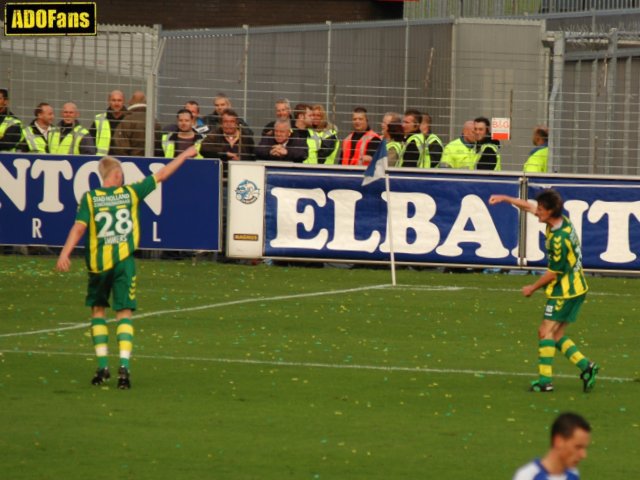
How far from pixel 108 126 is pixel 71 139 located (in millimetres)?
577

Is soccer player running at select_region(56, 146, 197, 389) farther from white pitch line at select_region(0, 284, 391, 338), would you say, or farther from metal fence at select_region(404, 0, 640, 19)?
metal fence at select_region(404, 0, 640, 19)

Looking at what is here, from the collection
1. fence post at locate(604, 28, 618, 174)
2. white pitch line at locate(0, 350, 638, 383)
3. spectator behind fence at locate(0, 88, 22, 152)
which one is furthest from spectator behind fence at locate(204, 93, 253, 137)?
white pitch line at locate(0, 350, 638, 383)

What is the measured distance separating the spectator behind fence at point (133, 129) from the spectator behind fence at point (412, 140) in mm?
3653

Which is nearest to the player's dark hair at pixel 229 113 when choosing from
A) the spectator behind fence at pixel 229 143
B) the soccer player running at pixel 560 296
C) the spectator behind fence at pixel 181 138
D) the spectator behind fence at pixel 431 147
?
the spectator behind fence at pixel 229 143

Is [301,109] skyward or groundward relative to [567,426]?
skyward

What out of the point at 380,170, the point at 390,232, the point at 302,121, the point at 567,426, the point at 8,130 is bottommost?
the point at 390,232

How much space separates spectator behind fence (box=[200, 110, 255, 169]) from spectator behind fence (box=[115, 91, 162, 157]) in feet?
2.72

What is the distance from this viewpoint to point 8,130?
24.2 metres

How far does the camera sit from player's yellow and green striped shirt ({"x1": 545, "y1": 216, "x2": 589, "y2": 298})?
12836 mm

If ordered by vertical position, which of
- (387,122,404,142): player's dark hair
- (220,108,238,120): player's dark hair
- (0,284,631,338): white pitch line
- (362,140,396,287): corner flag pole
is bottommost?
(0,284,631,338): white pitch line

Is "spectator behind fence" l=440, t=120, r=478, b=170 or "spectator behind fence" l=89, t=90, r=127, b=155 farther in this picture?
"spectator behind fence" l=89, t=90, r=127, b=155

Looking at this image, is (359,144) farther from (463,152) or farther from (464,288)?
(464,288)

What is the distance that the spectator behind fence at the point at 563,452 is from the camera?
6.36 metres

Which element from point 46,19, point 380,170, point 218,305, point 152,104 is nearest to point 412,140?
point 380,170
